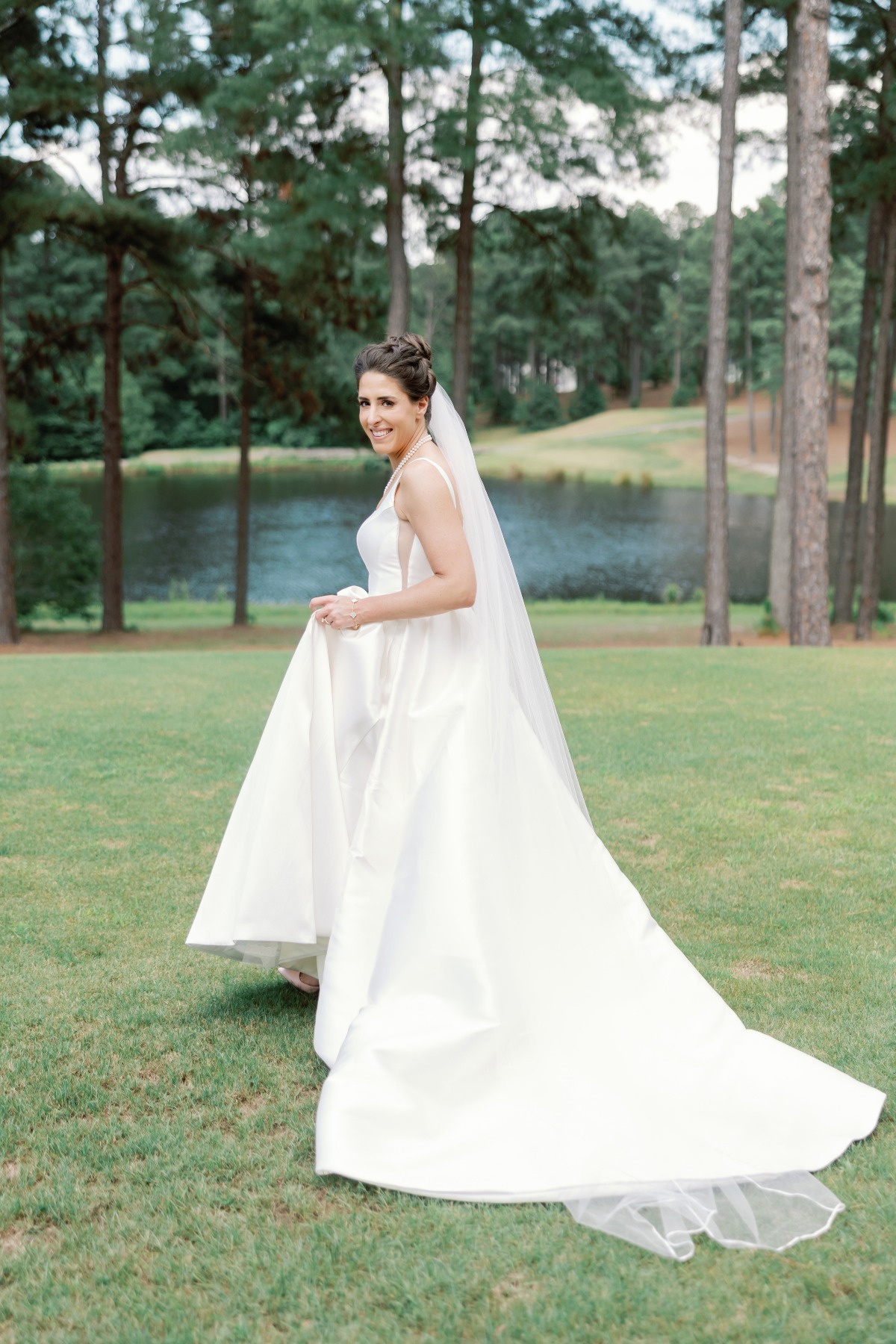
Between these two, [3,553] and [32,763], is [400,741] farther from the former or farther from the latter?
[3,553]

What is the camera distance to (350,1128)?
2.80 m

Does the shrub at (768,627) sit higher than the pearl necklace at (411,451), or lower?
lower

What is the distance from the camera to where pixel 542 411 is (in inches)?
3199

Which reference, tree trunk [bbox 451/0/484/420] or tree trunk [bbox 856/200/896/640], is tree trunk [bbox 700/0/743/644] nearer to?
tree trunk [bbox 856/200/896/640]

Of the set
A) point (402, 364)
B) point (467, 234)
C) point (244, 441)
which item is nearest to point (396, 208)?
point (467, 234)

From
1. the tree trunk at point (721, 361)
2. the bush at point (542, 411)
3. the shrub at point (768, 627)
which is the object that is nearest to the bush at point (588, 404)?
the bush at point (542, 411)

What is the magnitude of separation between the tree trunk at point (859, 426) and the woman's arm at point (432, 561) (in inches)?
705

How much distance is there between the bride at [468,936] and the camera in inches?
109

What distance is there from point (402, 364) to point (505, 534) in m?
39.7

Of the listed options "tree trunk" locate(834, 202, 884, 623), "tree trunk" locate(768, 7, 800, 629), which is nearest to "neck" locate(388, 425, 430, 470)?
"tree trunk" locate(768, 7, 800, 629)

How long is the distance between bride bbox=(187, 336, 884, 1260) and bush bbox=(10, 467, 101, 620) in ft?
62.8

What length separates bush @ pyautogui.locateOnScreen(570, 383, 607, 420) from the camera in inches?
3302

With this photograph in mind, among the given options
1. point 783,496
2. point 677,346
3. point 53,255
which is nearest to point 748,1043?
point 783,496

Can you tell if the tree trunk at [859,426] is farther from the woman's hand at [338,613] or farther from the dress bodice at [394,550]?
the woman's hand at [338,613]
